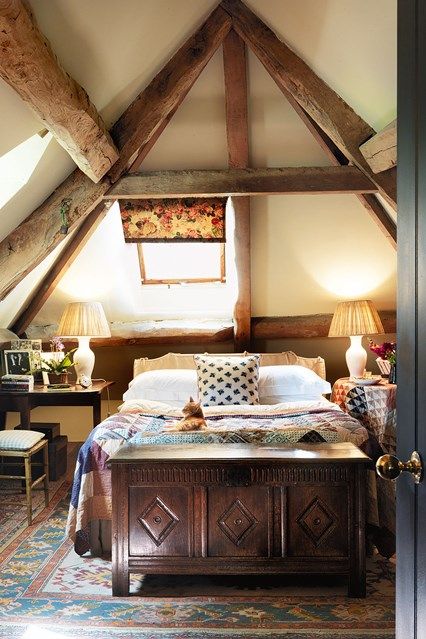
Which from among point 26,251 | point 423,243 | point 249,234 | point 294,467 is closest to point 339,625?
point 294,467

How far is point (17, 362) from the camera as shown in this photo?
5.73 metres

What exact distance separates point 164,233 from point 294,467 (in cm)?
256

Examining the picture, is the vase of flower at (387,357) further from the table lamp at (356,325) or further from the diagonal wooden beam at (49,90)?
the diagonal wooden beam at (49,90)

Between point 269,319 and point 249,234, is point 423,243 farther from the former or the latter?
point 269,319

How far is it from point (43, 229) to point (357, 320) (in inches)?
98.7

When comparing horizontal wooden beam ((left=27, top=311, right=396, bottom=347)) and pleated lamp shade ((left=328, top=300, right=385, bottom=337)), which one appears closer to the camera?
pleated lamp shade ((left=328, top=300, right=385, bottom=337))

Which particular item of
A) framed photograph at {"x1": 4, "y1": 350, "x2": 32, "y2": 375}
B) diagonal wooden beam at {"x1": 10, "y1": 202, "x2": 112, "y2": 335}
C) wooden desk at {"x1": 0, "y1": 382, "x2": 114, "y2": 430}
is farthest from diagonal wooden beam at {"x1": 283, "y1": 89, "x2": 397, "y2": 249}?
framed photograph at {"x1": 4, "y1": 350, "x2": 32, "y2": 375}

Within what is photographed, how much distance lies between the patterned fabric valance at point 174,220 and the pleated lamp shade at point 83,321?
2.07 ft

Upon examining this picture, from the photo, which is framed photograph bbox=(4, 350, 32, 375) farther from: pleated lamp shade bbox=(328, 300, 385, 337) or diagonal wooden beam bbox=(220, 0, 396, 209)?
diagonal wooden beam bbox=(220, 0, 396, 209)

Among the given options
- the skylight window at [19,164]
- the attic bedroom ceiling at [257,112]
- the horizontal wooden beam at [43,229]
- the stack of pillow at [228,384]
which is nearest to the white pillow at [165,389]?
the stack of pillow at [228,384]

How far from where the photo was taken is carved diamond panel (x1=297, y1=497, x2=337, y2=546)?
3.44 metres

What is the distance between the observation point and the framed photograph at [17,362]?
573cm

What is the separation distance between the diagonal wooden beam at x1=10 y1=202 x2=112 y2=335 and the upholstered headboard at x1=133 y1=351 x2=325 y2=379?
3.02ft

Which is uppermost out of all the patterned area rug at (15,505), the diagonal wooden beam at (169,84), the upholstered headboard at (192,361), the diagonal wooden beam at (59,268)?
the diagonal wooden beam at (169,84)
